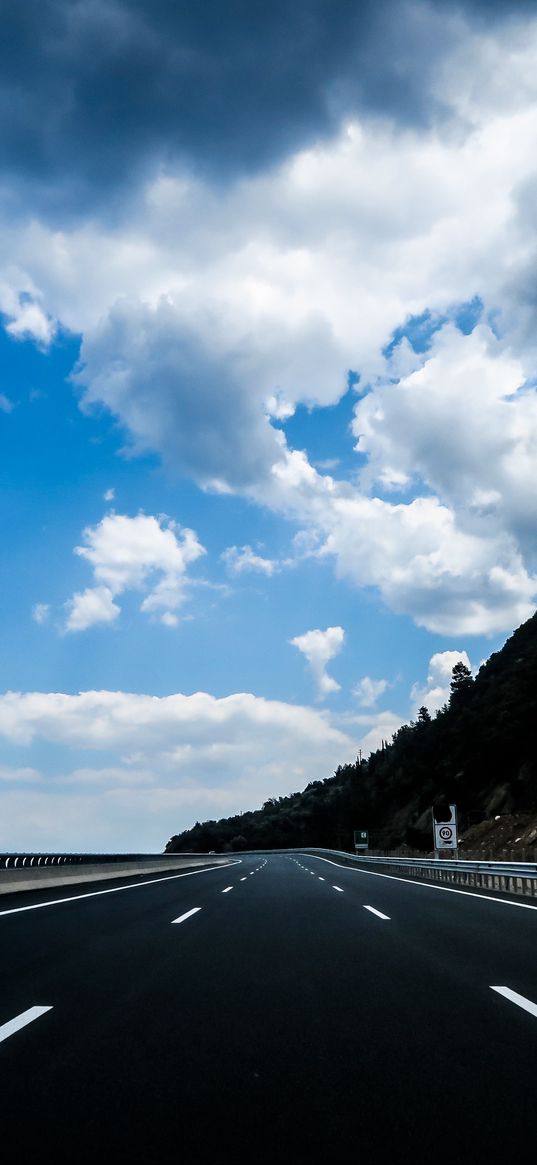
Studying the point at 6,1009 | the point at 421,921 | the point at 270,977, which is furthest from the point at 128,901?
the point at 6,1009

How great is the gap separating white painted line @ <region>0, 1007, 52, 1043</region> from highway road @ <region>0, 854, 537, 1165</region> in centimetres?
2

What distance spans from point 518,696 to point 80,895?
8724 centimetres

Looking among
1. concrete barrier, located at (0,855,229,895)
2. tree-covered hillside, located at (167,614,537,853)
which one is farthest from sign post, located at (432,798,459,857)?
tree-covered hillside, located at (167,614,537,853)

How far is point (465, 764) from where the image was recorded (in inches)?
4336

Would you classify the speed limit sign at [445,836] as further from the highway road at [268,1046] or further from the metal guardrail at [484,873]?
the highway road at [268,1046]

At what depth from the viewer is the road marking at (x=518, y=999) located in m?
6.61

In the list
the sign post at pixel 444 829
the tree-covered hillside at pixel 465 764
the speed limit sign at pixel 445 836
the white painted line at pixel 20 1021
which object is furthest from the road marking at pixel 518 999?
the tree-covered hillside at pixel 465 764

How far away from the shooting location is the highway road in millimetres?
3967

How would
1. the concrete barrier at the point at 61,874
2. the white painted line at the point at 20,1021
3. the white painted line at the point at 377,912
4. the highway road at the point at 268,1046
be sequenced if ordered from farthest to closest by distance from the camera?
the concrete barrier at the point at 61,874 < the white painted line at the point at 377,912 < the white painted line at the point at 20,1021 < the highway road at the point at 268,1046

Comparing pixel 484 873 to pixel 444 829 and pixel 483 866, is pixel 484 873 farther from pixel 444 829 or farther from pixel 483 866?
pixel 444 829

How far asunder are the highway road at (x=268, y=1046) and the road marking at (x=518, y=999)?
4 cm

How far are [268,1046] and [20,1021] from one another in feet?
5.95

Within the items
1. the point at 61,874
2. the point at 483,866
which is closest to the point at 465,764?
the point at 483,866

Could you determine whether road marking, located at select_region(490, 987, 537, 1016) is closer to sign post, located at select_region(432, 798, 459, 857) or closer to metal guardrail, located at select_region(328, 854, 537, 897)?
metal guardrail, located at select_region(328, 854, 537, 897)
